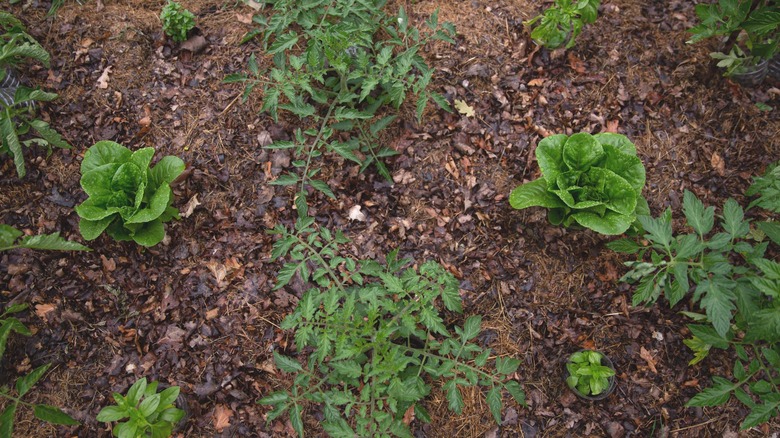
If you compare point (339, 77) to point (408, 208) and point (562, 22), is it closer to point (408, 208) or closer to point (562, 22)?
point (408, 208)

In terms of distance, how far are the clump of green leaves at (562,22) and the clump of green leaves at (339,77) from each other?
68cm

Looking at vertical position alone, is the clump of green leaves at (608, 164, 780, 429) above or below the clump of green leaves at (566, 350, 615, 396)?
above

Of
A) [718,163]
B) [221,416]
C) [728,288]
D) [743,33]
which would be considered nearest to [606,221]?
[728,288]

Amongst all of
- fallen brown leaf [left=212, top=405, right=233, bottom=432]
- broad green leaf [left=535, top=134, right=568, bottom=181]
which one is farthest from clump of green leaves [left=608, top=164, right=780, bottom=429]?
fallen brown leaf [left=212, top=405, right=233, bottom=432]

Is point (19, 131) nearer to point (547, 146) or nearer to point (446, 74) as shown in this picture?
point (446, 74)

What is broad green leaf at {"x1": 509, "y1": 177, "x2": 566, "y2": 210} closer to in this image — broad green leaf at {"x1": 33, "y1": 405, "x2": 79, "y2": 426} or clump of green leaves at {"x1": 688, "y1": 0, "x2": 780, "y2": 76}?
clump of green leaves at {"x1": 688, "y1": 0, "x2": 780, "y2": 76}

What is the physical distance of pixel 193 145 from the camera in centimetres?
330

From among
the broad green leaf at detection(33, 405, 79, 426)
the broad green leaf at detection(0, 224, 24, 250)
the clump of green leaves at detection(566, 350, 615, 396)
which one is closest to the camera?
the broad green leaf at detection(0, 224, 24, 250)

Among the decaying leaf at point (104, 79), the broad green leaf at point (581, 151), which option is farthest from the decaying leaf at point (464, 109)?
the decaying leaf at point (104, 79)

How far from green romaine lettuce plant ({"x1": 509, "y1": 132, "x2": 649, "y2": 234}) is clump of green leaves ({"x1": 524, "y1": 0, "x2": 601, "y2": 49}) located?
751 mm

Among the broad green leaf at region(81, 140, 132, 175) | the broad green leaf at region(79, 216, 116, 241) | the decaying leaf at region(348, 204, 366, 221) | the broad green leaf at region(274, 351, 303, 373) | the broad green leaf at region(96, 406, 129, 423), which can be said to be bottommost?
the broad green leaf at region(96, 406, 129, 423)

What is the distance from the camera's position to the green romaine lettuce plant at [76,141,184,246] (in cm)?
291

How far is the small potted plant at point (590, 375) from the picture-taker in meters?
2.71

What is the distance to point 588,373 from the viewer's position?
273 centimetres
